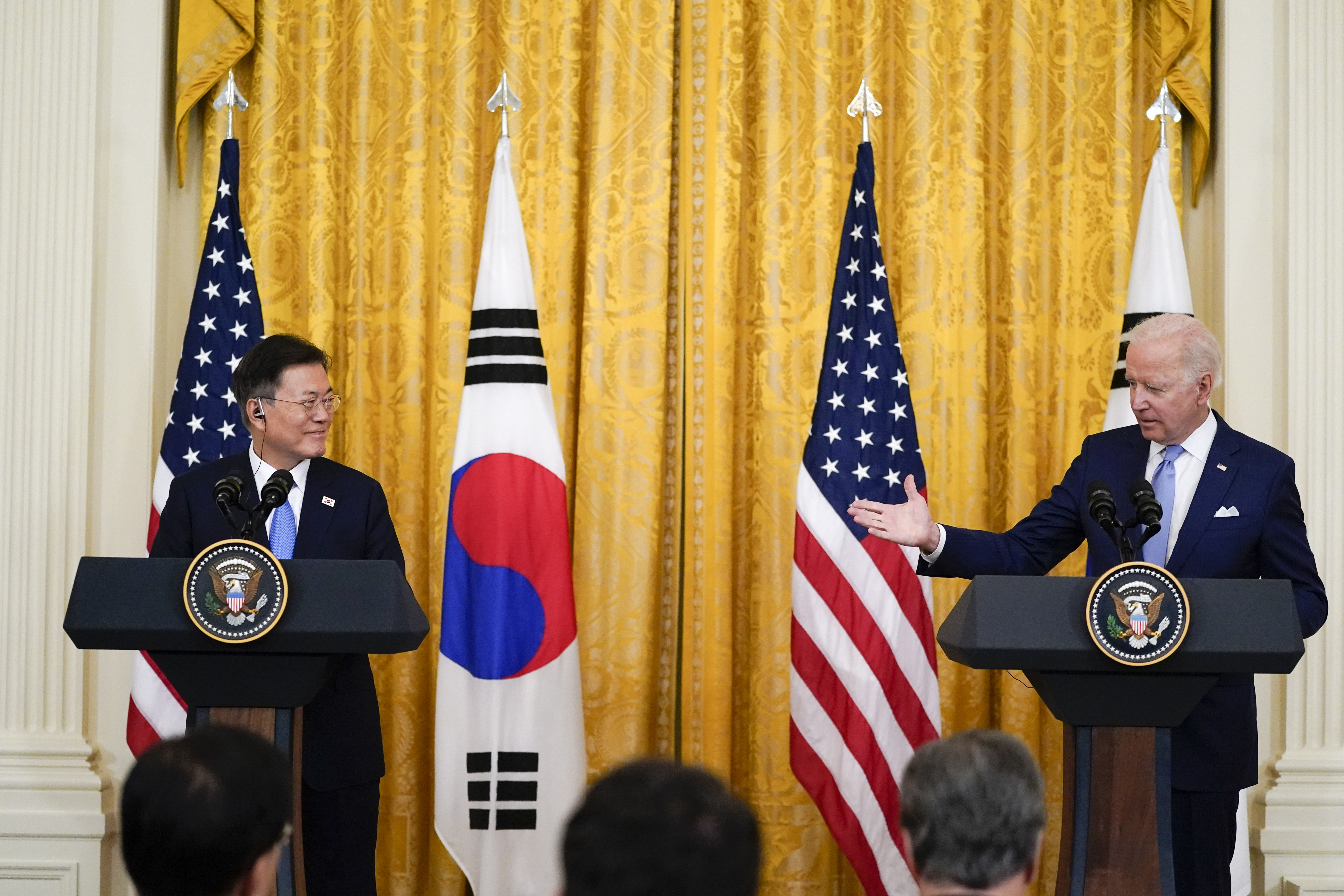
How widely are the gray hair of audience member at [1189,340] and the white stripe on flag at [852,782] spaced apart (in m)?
1.69

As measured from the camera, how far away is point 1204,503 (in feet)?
9.99

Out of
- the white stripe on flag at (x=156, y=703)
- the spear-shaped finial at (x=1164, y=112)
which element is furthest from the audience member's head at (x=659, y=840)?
the spear-shaped finial at (x=1164, y=112)

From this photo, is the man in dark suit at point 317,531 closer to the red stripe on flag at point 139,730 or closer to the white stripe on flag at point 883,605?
the red stripe on flag at point 139,730

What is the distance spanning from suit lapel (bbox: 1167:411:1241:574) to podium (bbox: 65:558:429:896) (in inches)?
69.8

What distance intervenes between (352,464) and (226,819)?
3341 mm

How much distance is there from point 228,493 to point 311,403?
0.63 m

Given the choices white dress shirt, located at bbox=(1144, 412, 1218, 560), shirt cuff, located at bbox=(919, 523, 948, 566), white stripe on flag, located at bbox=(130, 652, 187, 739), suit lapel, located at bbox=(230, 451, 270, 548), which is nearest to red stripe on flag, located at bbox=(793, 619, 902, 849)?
shirt cuff, located at bbox=(919, 523, 948, 566)

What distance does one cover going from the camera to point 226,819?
151 centimetres

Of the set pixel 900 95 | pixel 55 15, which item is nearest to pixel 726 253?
pixel 900 95

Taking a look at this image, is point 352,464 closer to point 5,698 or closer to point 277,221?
point 277,221

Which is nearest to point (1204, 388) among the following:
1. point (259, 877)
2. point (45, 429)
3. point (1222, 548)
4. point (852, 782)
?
point (1222, 548)

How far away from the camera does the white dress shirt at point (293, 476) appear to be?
131 inches

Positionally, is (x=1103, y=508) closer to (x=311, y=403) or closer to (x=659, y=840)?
(x=659, y=840)

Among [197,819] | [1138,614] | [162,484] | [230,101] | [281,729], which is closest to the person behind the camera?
[197,819]
